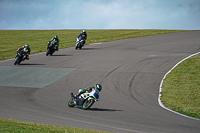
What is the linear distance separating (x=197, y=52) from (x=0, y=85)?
20.5 meters

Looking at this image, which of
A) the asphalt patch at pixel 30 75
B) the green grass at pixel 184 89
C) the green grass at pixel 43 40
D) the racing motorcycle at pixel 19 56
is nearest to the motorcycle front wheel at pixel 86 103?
the green grass at pixel 184 89

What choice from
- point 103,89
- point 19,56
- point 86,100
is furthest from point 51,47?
point 86,100

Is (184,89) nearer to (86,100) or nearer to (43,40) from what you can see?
(86,100)

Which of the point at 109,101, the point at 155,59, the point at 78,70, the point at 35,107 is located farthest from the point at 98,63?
the point at 35,107

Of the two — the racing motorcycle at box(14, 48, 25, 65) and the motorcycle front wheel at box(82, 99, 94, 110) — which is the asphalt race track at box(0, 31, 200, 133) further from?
the racing motorcycle at box(14, 48, 25, 65)

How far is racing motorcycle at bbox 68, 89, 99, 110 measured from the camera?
43.5 feet

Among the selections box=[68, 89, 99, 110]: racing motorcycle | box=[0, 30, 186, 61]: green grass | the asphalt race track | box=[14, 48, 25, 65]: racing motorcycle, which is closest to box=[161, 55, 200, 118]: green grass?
the asphalt race track

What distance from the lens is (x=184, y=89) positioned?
18297mm

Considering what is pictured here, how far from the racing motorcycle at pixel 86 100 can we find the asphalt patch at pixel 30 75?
18.2 ft

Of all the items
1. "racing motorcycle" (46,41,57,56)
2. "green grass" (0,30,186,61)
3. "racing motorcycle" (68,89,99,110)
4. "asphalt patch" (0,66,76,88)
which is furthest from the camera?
"green grass" (0,30,186,61)

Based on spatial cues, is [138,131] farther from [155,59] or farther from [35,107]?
[155,59]

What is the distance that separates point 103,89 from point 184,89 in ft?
16.6

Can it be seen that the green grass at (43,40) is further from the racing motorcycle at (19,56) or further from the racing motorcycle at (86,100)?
the racing motorcycle at (86,100)

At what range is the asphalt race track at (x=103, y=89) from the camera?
11492 mm
